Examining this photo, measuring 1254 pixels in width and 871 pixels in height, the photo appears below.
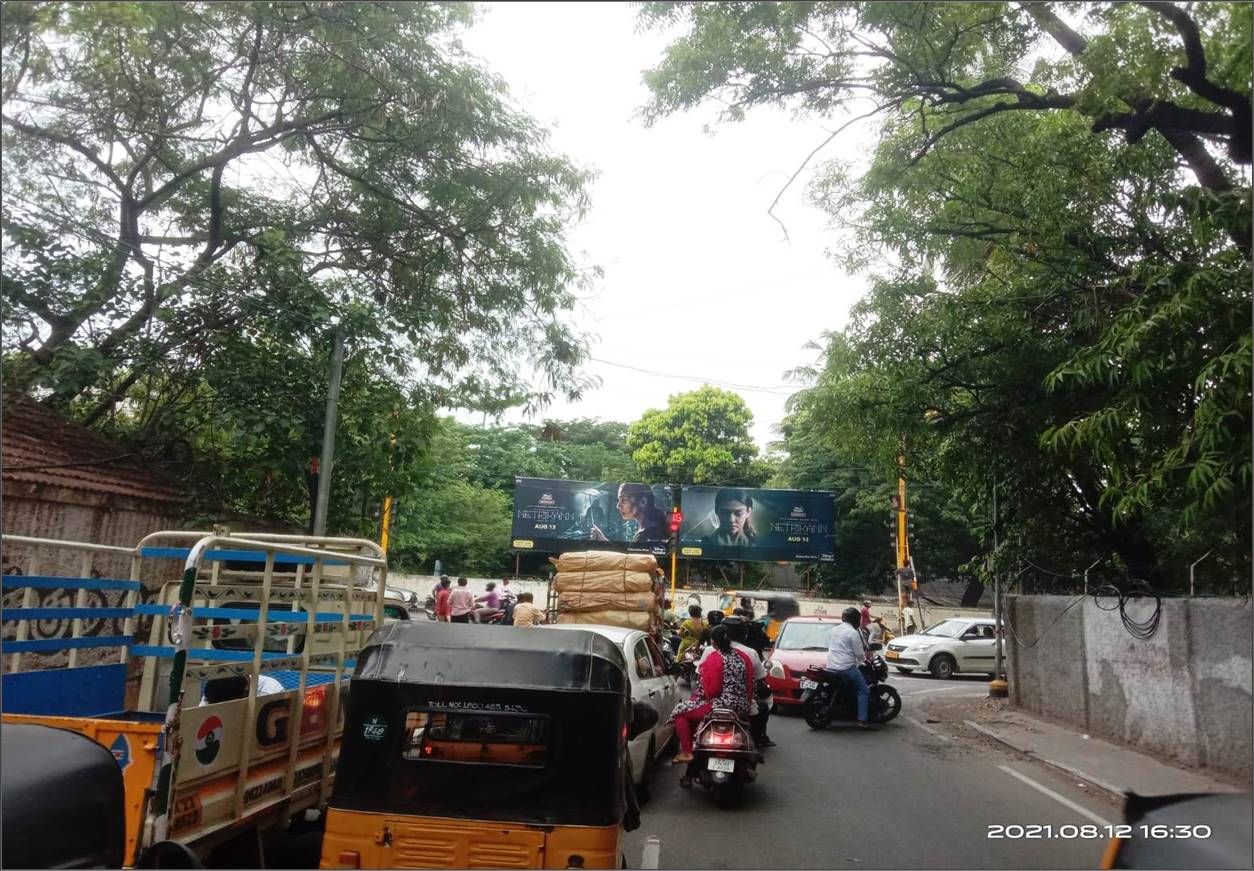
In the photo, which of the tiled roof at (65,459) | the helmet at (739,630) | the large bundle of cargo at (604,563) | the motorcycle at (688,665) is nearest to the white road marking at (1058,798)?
the motorcycle at (688,665)

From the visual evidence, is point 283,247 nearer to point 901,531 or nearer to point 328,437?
point 328,437

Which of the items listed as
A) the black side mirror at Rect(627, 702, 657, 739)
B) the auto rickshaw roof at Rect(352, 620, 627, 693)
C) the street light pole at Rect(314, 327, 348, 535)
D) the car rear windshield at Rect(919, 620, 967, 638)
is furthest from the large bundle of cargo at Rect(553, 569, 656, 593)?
the car rear windshield at Rect(919, 620, 967, 638)

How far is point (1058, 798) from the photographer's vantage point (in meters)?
7.86

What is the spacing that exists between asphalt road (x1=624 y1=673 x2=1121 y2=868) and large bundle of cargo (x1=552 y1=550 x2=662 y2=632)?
3749mm

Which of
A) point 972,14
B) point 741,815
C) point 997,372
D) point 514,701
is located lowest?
point 741,815

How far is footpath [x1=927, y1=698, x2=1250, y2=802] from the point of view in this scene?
7949mm

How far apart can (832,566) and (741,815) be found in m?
30.8

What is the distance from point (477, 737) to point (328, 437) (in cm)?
623

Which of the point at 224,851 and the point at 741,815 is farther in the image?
the point at 741,815

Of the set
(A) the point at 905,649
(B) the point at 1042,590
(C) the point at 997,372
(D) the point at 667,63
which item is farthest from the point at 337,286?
(A) the point at 905,649

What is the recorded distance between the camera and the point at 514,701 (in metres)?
4.19

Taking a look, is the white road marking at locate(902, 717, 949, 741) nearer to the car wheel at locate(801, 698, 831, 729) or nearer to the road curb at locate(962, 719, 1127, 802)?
→ the road curb at locate(962, 719, 1127, 802)

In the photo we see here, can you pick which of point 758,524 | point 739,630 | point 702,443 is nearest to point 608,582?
point 739,630

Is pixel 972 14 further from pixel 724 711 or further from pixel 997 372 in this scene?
pixel 724 711
